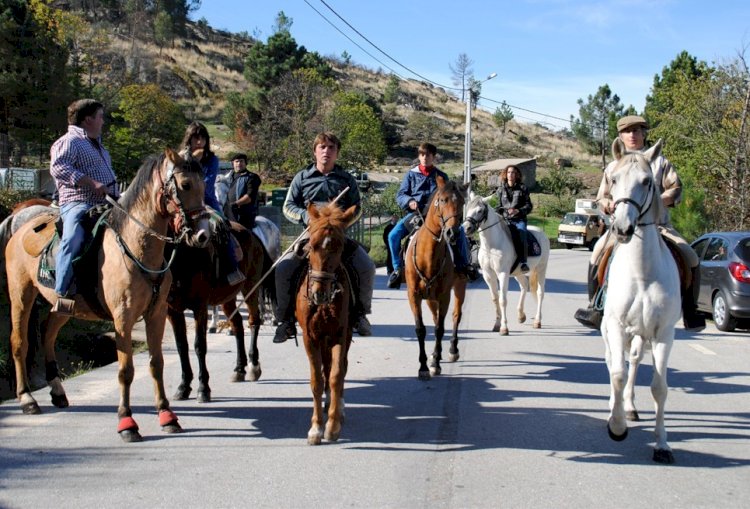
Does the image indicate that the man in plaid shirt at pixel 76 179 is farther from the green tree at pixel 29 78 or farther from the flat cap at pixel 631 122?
the green tree at pixel 29 78

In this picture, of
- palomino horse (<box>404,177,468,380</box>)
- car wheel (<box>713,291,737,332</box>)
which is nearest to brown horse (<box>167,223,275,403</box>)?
palomino horse (<box>404,177,468,380</box>)

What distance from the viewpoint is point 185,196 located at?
6512 mm

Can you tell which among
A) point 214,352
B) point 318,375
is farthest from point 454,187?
point 214,352

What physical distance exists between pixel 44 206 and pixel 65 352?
4.15 m

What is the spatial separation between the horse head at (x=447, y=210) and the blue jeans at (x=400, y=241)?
0.70 m

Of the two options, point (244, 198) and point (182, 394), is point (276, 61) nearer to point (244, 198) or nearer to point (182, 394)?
point (244, 198)

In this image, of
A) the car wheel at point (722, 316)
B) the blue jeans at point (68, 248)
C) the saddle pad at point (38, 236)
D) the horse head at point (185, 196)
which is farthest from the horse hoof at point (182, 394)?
the car wheel at point (722, 316)

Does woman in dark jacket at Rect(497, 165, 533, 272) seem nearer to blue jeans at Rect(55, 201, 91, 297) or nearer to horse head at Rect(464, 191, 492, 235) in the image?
horse head at Rect(464, 191, 492, 235)

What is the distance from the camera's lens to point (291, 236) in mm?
27203

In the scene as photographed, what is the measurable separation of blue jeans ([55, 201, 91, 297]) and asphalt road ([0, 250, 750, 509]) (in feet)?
4.48

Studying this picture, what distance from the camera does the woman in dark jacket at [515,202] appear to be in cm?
1405

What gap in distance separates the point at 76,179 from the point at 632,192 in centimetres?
513

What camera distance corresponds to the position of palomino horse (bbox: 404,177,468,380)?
30.2ft

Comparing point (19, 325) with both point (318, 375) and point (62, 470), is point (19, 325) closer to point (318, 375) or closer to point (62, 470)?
point (62, 470)
